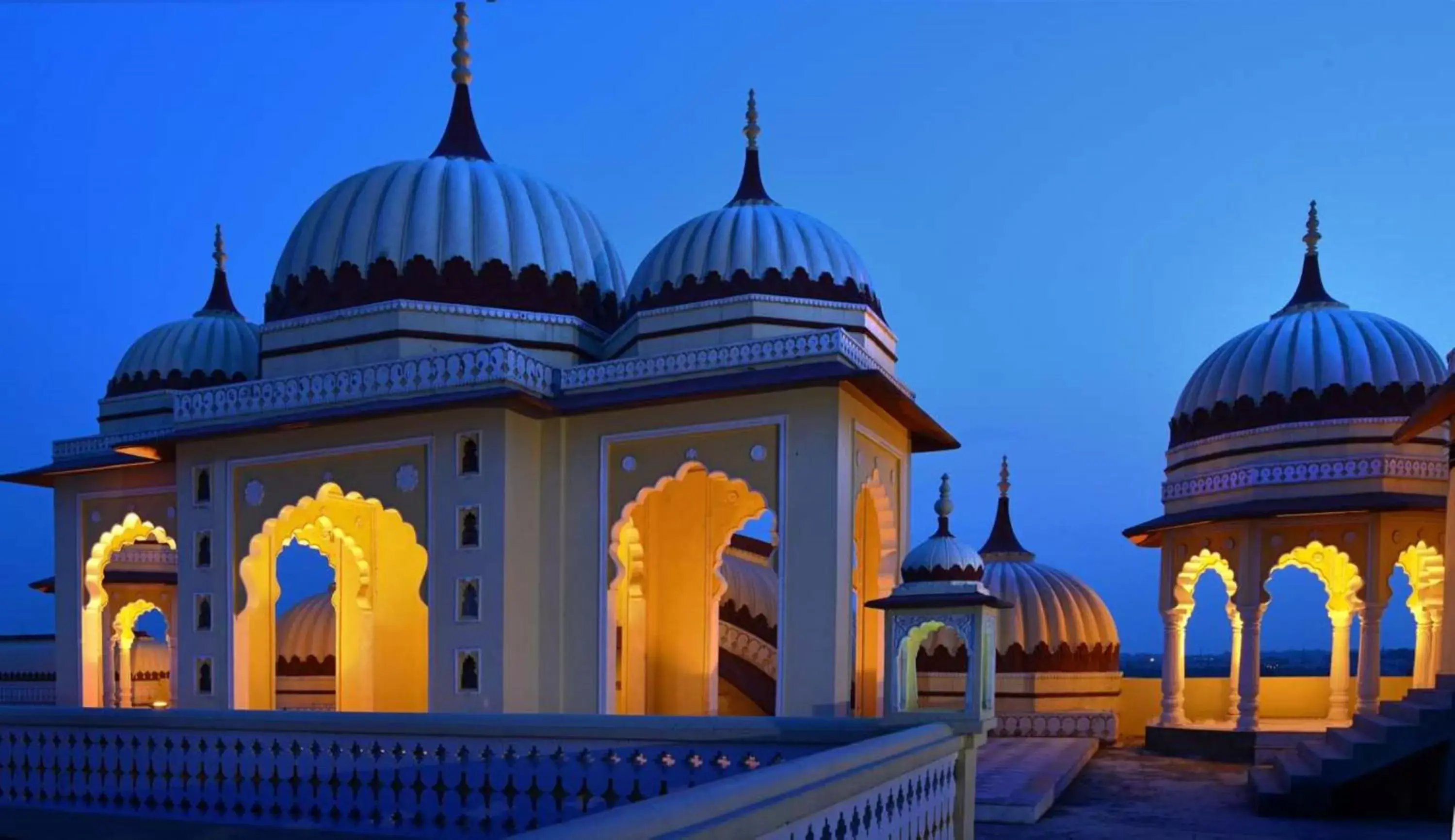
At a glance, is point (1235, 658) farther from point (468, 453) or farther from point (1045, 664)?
point (468, 453)

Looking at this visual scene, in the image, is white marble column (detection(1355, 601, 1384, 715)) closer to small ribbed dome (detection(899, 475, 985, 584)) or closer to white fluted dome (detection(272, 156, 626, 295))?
small ribbed dome (detection(899, 475, 985, 584))

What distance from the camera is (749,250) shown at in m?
14.0

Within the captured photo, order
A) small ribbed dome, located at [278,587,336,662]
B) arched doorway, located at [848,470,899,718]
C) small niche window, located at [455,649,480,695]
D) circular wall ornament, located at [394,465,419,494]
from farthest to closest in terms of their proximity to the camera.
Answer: small ribbed dome, located at [278,587,336,662] < arched doorway, located at [848,470,899,718] < circular wall ornament, located at [394,465,419,494] < small niche window, located at [455,649,480,695]

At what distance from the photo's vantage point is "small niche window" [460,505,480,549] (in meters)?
12.9

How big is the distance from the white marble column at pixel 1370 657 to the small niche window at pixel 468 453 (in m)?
11.3

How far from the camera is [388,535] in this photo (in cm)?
1645

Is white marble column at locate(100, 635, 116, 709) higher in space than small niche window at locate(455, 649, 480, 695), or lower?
lower

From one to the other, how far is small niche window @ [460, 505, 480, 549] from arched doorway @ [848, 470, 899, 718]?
13.1 ft

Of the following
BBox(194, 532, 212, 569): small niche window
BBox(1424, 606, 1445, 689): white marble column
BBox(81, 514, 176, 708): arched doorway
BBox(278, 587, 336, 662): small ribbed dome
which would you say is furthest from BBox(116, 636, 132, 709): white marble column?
BBox(1424, 606, 1445, 689): white marble column

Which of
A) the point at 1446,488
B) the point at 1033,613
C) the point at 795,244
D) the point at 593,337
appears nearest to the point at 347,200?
the point at 593,337

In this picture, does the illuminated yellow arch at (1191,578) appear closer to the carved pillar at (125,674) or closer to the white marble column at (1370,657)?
the white marble column at (1370,657)

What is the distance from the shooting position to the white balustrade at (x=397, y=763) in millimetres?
6660

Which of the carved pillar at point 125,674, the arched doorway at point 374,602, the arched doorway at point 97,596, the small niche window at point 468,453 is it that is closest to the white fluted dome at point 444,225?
the small niche window at point 468,453

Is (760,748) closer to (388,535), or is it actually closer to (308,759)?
(308,759)
